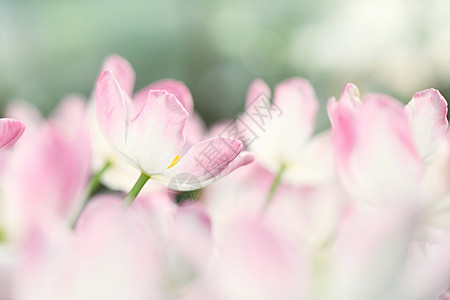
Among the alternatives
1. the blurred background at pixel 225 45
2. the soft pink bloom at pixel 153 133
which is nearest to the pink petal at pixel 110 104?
the soft pink bloom at pixel 153 133

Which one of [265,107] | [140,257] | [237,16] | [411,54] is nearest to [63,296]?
[140,257]

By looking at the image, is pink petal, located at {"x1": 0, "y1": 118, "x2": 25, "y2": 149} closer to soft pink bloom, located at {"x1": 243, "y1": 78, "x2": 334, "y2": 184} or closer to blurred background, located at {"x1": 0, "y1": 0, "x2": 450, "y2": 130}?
soft pink bloom, located at {"x1": 243, "y1": 78, "x2": 334, "y2": 184}

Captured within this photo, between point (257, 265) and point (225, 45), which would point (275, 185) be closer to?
point (257, 265)

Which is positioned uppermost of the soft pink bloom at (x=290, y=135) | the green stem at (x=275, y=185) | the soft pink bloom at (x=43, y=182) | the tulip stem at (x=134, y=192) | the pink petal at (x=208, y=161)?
the soft pink bloom at (x=43, y=182)

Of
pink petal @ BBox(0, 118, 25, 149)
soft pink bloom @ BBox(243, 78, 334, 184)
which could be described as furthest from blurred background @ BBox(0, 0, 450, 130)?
pink petal @ BBox(0, 118, 25, 149)

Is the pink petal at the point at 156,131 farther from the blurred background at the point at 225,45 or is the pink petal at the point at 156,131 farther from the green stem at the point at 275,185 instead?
the blurred background at the point at 225,45

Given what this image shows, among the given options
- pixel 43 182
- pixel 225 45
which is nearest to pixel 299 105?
pixel 43 182
